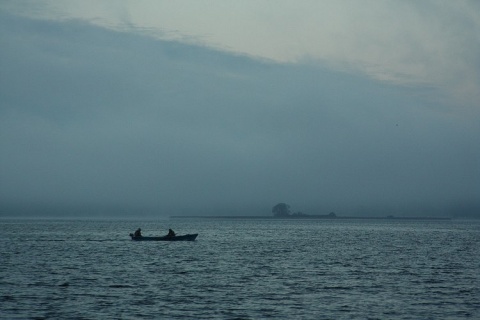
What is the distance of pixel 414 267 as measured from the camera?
222ft

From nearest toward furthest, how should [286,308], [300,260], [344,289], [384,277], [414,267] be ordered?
[286,308] < [344,289] < [384,277] < [414,267] < [300,260]

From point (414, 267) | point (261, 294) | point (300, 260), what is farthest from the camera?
point (300, 260)

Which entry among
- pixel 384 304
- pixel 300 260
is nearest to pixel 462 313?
pixel 384 304

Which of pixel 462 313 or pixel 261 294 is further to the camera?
pixel 261 294

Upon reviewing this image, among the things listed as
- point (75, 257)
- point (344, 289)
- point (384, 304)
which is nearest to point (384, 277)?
point (344, 289)

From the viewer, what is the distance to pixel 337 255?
8450 cm

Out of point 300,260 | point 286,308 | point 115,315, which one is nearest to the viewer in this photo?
point 115,315

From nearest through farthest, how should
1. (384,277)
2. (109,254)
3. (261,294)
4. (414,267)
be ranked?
1. (261,294)
2. (384,277)
3. (414,267)
4. (109,254)

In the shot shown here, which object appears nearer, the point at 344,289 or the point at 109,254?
the point at 344,289

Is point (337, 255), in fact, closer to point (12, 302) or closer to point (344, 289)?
point (344, 289)

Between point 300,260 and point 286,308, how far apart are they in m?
35.8

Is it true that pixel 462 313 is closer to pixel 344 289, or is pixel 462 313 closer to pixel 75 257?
pixel 344 289

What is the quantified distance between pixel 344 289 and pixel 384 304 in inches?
279

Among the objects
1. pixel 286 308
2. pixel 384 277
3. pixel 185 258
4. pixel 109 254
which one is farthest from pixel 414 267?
pixel 109 254
